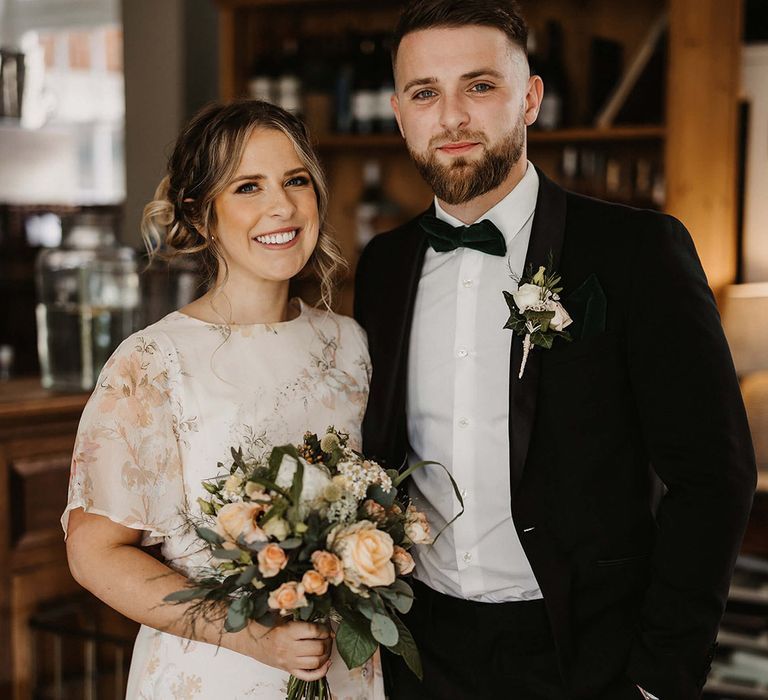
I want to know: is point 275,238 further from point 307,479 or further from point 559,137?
point 559,137

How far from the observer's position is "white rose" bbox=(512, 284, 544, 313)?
1693 millimetres

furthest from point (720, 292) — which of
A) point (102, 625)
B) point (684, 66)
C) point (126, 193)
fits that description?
point (126, 193)

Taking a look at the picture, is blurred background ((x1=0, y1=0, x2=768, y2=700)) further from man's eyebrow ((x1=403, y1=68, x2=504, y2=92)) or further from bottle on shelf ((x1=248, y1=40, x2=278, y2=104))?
man's eyebrow ((x1=403, y1=68, x2=504, y2=92))

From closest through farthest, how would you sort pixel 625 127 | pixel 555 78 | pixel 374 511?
pixel 374 511
pixel 625 127
pixel 555 78

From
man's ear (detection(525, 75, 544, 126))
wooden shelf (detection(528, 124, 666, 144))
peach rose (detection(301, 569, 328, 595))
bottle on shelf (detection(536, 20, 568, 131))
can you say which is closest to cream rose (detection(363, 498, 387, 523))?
peach rose (detection(301, 569, 328, 595))

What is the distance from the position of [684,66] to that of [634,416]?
1922 millimetres

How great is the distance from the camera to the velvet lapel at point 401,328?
1876 millimetres

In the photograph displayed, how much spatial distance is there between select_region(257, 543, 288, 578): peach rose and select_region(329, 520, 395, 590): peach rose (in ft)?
0.28

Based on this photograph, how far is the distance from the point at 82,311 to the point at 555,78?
77.4 inches

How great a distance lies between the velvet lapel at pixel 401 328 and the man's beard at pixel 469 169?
0.16 metres

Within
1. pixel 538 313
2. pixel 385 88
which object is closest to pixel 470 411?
pixel 538 313

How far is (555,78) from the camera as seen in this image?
146 inches

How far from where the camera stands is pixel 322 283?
2.02 m

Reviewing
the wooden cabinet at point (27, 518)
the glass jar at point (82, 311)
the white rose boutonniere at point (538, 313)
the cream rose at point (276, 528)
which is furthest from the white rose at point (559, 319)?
the glass jar at point (82, 311)
